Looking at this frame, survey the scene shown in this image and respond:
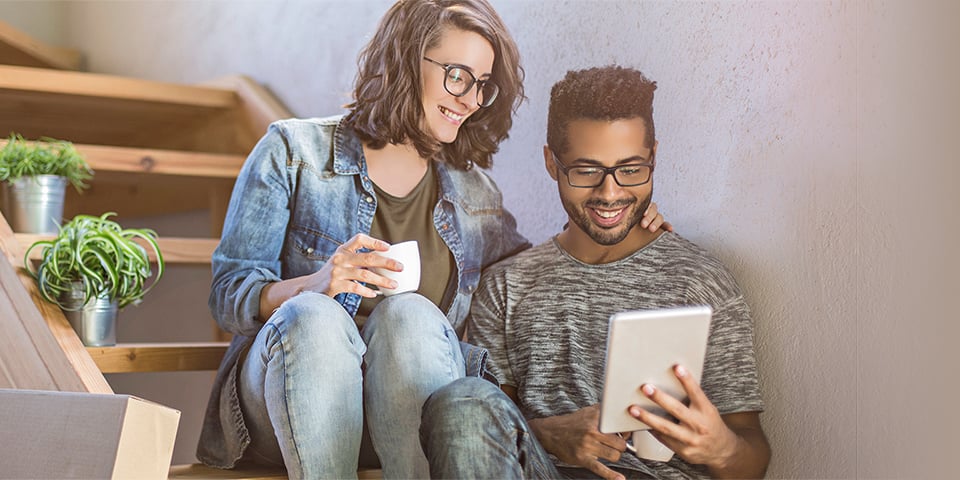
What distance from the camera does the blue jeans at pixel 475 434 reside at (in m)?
1.20

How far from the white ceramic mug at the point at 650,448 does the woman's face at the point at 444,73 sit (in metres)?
0.56

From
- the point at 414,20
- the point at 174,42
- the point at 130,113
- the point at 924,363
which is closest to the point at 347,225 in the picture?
the point at 414,20

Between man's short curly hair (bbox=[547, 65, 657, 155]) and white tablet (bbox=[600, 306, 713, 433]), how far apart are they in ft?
1.15

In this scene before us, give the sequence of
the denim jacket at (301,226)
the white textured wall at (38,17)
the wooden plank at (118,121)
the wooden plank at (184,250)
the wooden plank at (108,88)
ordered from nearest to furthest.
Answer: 1. the denim jacket at (301,226)
2. the wooden plank at (184,250)
3. the wooden plank at (108,88)
4. the wooden plank at (118,121)
5. the white textured wall at (38,17)

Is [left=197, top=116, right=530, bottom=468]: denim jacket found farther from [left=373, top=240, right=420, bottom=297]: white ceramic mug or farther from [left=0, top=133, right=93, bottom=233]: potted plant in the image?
[left=0, top=133, right=93, bottom=233]: potted plant

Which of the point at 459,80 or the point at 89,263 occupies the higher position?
the point at 459,80

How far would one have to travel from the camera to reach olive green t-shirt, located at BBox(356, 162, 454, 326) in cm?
155

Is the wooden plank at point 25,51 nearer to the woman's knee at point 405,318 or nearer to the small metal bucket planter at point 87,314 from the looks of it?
the small metal bucket planter at point 87,314

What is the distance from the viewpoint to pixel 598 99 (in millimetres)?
1444

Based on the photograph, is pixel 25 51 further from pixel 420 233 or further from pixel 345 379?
pixel 345 379

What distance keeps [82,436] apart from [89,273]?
55 centimetres

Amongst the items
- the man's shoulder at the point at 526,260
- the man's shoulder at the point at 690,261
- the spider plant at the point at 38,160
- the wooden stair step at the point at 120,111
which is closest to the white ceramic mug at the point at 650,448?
the man's shoulder at the point at 690,261

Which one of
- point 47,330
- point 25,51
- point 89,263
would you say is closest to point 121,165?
point 89,263

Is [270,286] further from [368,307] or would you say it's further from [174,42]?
[174,42]
